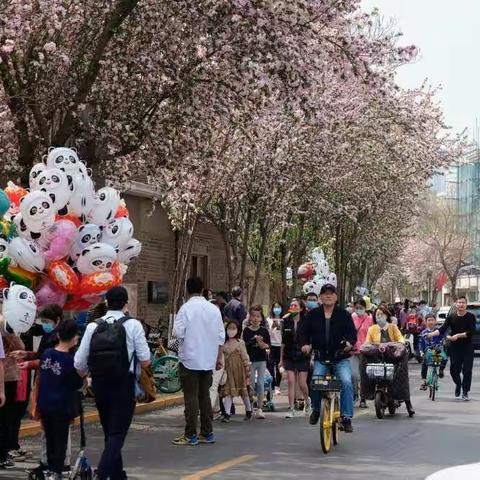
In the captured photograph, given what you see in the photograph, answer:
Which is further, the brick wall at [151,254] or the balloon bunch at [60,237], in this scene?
the brick wall at [151,254]

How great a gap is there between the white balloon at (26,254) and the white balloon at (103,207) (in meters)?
0.92

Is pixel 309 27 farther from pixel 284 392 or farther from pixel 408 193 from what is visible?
pixel 408 193

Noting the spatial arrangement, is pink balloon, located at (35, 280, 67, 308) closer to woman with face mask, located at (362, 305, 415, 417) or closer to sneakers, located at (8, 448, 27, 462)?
sneakers, located at (8, 448, 27, 462)

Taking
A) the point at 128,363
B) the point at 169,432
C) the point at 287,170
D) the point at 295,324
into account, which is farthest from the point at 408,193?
the point at 128,363

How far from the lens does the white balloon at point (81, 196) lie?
13.0m

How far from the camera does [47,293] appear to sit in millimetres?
13078

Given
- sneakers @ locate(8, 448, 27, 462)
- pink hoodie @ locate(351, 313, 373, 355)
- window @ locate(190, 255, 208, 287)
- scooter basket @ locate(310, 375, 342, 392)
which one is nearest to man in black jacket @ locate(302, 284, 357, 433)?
scooter basket @ locate(310, 375, 342, 392)

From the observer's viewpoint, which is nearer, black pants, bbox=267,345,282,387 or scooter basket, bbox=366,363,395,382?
scooter basket, bbox=366,363,395,382

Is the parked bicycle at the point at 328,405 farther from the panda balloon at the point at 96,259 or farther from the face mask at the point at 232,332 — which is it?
the face mask at the point at 232,332

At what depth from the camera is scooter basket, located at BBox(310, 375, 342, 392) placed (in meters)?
12.7

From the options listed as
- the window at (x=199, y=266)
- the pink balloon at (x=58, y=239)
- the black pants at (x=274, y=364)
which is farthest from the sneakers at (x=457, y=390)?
the window at (x=199, y=266)

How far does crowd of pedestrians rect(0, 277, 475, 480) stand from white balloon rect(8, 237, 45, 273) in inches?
32.1

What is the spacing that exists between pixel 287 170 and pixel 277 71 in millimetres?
12392

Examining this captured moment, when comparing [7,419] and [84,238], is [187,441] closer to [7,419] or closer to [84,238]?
[7,419]
